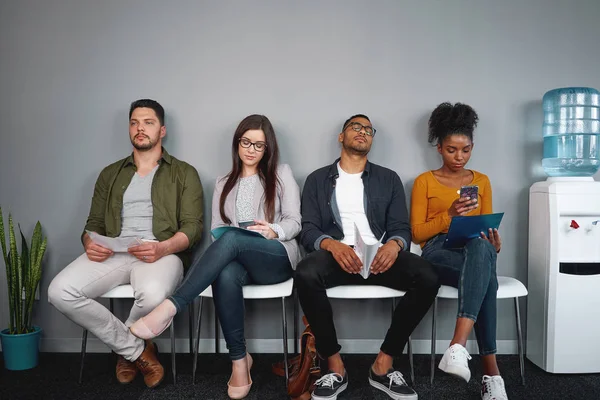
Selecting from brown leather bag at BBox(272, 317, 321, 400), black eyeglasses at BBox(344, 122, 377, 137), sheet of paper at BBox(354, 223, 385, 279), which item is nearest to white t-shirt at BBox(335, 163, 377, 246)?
black eyeglasses at BBox(344, 122, 377, 137)

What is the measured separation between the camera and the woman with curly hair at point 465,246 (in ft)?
6.92

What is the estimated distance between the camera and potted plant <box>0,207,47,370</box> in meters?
2.63

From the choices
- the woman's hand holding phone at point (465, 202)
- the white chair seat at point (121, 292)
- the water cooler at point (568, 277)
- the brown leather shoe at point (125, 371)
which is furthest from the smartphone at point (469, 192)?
the brown leather shoe at point (125, 371)

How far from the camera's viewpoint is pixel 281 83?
9.55 ft

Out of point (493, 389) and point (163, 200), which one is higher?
point (163, 200)

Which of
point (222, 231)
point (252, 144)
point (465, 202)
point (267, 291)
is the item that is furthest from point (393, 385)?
point (252, 144)

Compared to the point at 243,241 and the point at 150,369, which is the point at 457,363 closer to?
the point at 243,241

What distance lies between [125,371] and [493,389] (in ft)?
5.75

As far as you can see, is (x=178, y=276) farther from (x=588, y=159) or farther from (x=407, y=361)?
(x=588, y=159)

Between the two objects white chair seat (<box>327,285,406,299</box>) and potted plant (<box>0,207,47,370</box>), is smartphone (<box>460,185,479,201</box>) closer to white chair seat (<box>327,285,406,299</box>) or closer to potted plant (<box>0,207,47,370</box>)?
white chair seat (<box>327,285,406,299</box>)

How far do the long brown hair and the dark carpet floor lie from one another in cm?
83

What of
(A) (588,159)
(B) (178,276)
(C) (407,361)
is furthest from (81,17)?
(A) (588,159)

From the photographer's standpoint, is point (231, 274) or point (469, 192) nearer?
point (231, 274)

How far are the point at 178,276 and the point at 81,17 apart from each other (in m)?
1.73
